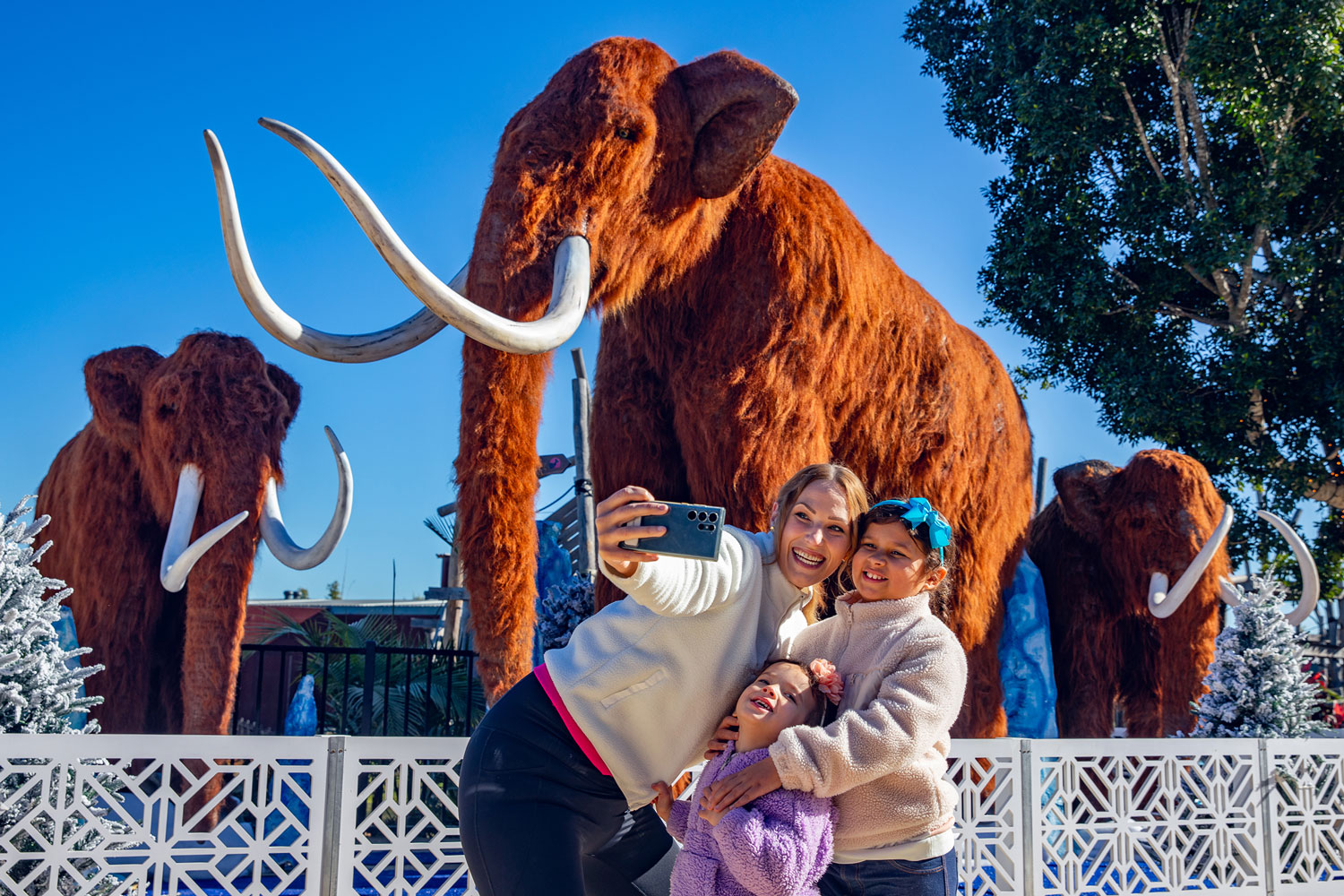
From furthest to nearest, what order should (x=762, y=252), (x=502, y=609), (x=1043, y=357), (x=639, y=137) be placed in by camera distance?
(x=1043, y=357), (x=762, y=252), (x=639, y=137), (x=502, y=609)

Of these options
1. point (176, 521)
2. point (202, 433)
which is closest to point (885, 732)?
point (176, 521)

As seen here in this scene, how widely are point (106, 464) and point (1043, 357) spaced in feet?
23.4

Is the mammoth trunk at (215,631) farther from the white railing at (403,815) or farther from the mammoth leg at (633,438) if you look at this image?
the mammoth leg at (633,438)

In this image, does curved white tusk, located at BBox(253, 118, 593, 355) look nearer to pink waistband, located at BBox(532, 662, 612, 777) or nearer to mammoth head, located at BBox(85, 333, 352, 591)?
pink waistband, located at BBox(532, 662, 612, 777)

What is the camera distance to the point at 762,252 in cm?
276

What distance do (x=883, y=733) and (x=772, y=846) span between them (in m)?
0.23

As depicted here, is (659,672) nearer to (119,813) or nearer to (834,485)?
(834,485)

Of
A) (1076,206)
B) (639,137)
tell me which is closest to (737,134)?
(639,137)

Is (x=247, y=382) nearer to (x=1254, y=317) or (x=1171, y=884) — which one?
(x=1171, y=884)

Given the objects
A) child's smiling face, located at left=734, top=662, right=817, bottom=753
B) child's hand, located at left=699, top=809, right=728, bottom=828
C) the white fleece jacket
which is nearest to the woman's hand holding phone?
the white fleece jacket

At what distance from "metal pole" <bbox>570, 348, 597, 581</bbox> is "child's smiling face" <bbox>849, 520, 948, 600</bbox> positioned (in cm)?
360

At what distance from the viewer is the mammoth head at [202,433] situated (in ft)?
15.3

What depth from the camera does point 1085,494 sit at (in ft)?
16.6

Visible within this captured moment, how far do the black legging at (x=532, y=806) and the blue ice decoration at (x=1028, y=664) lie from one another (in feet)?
9.43
